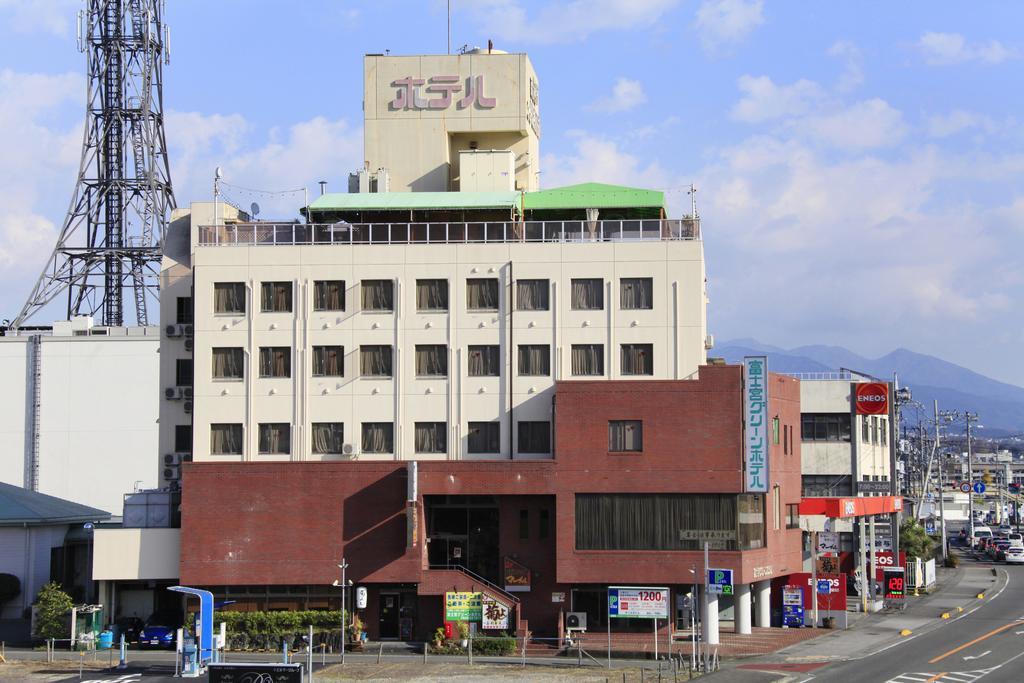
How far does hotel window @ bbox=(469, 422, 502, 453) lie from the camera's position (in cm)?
7244

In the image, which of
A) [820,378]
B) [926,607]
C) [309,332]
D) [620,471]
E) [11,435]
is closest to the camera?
[620,471]

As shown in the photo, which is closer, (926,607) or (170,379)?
(170,379)

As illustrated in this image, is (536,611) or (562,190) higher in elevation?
(562,190)

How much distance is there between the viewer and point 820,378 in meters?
106

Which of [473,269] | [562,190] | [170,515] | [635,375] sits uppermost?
[562,190]

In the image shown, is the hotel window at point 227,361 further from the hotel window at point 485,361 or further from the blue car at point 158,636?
the blue car at point 158,636

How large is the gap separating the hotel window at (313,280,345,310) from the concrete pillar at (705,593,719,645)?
25.6 metres

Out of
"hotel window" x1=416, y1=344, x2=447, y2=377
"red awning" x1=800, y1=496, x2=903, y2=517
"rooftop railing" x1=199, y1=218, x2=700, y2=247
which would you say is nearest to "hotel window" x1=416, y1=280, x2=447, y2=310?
"hotel window" x1=416, y1=344, x2=447, y2=377

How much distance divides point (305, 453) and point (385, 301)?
958 centimetres

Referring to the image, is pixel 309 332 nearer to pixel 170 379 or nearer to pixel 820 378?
pixel 170 379

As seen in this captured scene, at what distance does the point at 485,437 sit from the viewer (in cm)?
7256

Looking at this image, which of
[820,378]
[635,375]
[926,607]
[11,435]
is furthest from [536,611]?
[11,435]

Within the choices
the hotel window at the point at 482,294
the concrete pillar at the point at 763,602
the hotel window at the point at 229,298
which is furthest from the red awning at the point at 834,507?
the hotel window at the point at 229,298

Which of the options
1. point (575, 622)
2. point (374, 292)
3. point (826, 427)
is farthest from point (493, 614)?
point (826, 427)
